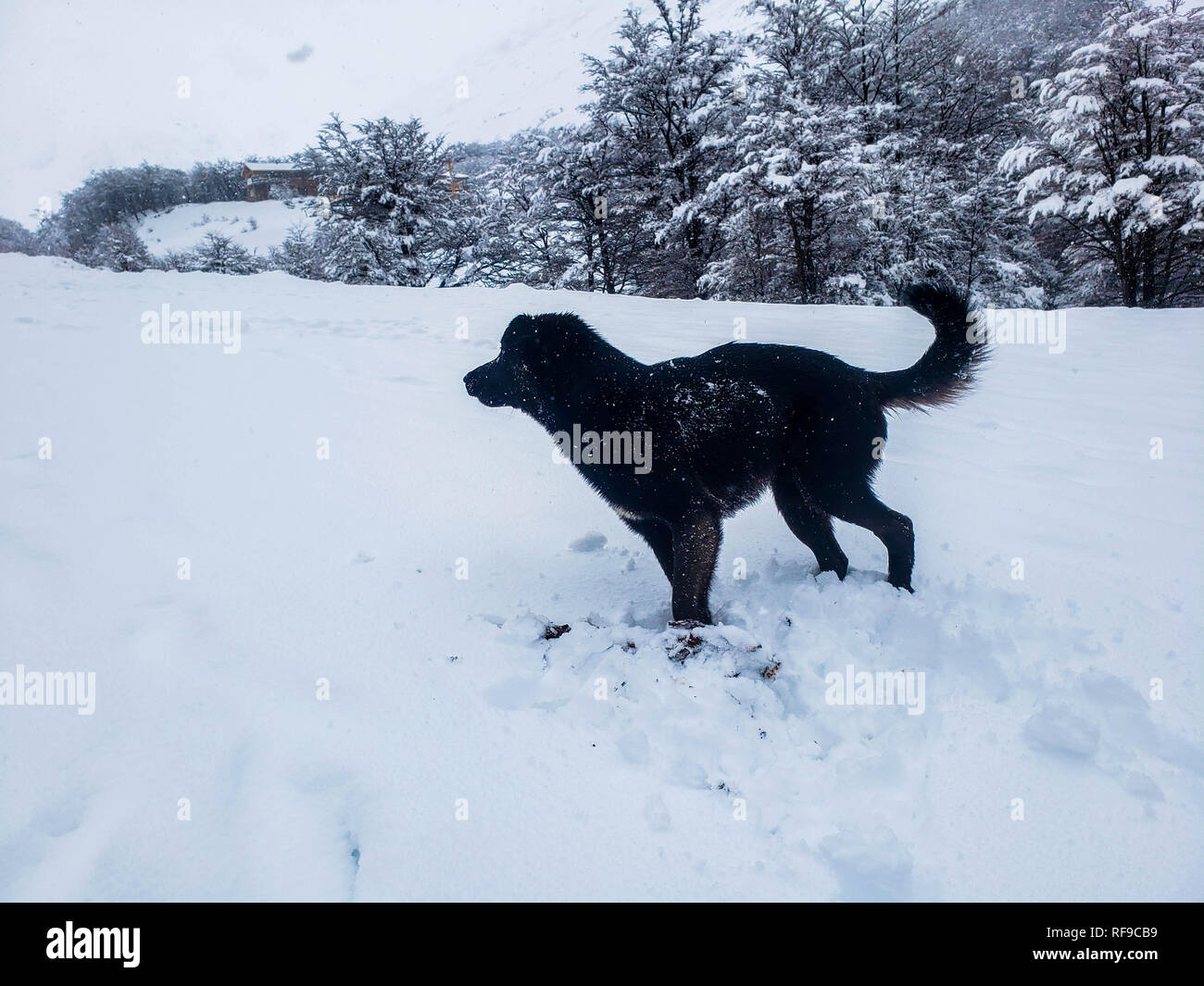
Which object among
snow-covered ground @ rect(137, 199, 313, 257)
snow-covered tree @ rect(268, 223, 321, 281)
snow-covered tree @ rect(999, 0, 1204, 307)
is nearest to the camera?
snow-covered tree @ rect(999, 0, 1204, 307)

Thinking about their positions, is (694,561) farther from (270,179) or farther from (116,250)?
(270,179)

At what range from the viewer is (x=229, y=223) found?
3794 centimetres

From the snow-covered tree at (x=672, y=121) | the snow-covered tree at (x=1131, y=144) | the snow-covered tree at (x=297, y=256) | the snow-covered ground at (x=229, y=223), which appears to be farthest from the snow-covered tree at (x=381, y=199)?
the snow-covered tree at (x=1131, y=144)

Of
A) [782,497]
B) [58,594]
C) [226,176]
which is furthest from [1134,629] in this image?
[226,176]

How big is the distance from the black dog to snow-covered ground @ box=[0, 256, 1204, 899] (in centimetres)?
37

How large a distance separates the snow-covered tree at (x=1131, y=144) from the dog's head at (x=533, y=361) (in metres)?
18.0

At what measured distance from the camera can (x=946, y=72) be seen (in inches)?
830

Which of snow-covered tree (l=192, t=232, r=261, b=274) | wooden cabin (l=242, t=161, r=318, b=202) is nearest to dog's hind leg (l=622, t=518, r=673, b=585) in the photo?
snow-covered tree (l=192, t=232, r=261, b=274)

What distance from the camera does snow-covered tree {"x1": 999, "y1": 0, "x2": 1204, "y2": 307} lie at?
14.6m

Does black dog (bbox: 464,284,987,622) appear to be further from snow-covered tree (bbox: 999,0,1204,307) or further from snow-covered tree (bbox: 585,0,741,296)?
snow-covered tree (bbox: 585,0,741,296)

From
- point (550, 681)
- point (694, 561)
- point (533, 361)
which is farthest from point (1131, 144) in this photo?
point (550, 681)

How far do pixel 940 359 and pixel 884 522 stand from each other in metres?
0.84

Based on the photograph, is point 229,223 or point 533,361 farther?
point 229,223

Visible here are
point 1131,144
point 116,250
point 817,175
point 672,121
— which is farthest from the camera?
point 116,250
